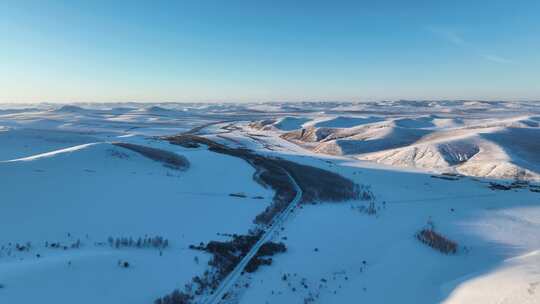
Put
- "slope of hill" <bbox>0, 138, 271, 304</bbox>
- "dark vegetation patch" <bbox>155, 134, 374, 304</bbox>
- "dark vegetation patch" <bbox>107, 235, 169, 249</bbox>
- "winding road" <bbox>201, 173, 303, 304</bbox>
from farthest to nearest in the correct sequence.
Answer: "dark vegetation patch" <bbox>107, 235, 169, 249</bbox> → "dark vegetation patch" <bbox>155, 134, 374, 304</bbox> → "winding road" <bbox>201, 173, 303, 304</bbox> → "slope of hill" <bbox>0, 138, 271, 304</bbox>

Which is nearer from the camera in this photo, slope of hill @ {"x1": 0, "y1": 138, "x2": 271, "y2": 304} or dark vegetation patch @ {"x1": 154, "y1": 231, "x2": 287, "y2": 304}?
slope of hill @ {"x1": 0, "y1": 138, "x2": 271, "y2": 304}

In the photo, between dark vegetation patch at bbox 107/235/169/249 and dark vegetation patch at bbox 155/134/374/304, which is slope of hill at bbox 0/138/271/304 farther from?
dark vegetation patch at bbox 155/134/374/304

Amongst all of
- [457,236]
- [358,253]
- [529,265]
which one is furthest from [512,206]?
[358,253]

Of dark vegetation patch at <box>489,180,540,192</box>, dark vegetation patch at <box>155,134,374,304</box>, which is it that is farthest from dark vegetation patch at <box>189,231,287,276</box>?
dark vegetation patch at <box>489,180,540,192</box>

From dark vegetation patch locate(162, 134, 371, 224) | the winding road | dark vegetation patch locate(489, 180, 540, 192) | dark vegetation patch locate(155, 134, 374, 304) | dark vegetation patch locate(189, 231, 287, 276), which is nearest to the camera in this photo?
the winding road

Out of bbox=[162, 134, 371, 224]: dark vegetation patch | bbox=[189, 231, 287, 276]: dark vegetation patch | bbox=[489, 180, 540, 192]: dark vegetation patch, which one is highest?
bbox=[189, 231, 287, 276]: dark vegetation patch

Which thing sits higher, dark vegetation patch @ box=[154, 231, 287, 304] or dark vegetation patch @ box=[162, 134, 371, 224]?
dark vegetation patch @ box=[154, 231, 287, 304]

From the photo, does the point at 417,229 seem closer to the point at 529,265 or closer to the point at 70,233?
the point at 529,265

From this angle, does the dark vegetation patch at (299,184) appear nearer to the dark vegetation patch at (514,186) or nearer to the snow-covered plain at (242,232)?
the snow-covered plain at (242,232)
